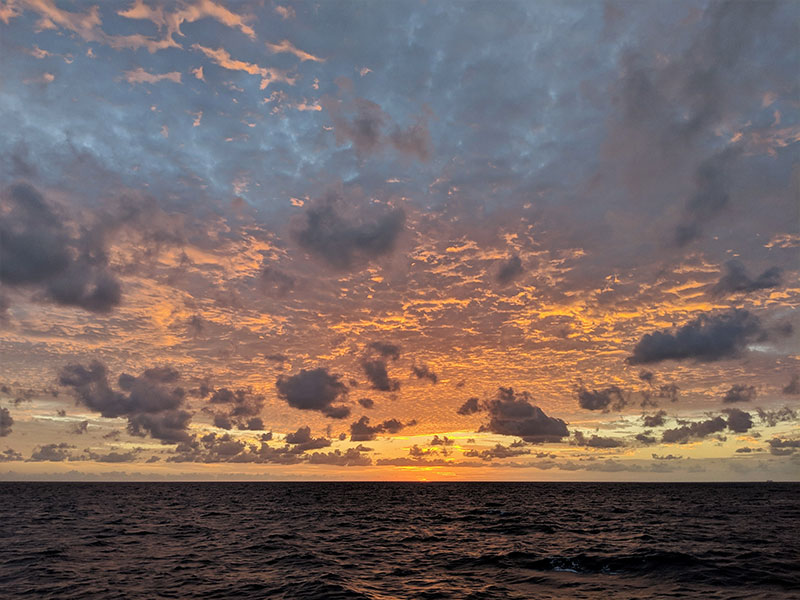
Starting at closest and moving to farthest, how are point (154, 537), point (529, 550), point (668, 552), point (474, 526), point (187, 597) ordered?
point (187, 597) → point (668, 552) → point (529, 550) → point (154, 537) → point (474, 526)

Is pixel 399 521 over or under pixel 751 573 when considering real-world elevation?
under

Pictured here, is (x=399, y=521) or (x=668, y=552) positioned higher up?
(x=668, y=552)

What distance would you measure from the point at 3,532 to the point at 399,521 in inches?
1926

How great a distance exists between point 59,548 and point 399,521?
142 ft

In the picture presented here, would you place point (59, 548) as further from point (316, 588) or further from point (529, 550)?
point (529, 550)

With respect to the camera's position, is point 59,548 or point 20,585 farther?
point 59,548

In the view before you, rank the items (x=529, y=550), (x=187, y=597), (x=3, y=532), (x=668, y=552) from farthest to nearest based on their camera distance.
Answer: (x=3, y=532) → (x=529, y=550) → (x=668, y=552) → (x=187, y=597)

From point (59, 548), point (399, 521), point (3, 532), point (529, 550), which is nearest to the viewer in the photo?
point (529, 550)

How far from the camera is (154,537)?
5231cm

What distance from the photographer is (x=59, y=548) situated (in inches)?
1736

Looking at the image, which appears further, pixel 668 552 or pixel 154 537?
pixel 154 537

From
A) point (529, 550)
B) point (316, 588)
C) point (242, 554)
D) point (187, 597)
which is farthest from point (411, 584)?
point (242, 554)

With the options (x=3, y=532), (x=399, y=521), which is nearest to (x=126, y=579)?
(x=3, y=532)

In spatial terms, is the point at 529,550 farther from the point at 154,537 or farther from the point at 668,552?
the point at 154,537
